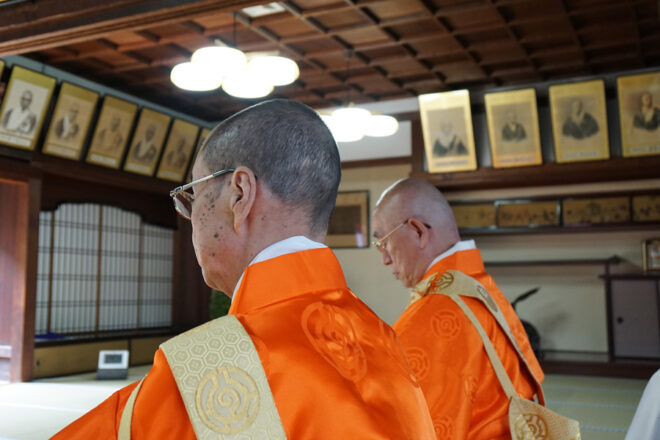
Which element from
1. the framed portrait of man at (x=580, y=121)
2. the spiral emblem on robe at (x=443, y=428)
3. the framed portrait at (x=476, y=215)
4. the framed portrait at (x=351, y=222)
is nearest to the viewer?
the spiral emblem on robe at (x=443, y=428)

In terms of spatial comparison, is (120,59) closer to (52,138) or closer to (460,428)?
(52,138)

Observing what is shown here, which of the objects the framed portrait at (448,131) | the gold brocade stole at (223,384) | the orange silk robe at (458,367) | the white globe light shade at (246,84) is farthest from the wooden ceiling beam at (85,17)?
the framed portrait at (448,131)

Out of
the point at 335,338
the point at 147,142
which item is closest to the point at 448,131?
the point at 147,142

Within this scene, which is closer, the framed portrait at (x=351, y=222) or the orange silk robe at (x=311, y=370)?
the orange silk robe at (x=311, y=370)

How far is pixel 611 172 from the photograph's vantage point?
6707mm

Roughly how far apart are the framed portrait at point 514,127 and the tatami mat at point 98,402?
2.46 m

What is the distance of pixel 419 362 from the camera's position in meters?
1.67

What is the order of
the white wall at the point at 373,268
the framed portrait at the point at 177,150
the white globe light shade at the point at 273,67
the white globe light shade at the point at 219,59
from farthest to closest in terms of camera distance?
the white wall at the point at 373,268
the framed portrait at the point at 177,150
the white globe light shade at the point at 273,67
the white globe light shade at the point at 219,59

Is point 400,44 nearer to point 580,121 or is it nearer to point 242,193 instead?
point 580,121

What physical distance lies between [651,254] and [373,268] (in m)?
3.32

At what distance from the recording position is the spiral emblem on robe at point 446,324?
172 cm

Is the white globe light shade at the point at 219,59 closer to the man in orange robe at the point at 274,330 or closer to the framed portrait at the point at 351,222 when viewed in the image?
the man in orange robe at the point at 274,330

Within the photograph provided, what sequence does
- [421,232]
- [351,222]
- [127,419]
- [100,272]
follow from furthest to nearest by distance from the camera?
[351,222], [100,272], [421,232], [127,419]

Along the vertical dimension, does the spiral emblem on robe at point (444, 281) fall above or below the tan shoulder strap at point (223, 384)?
above
